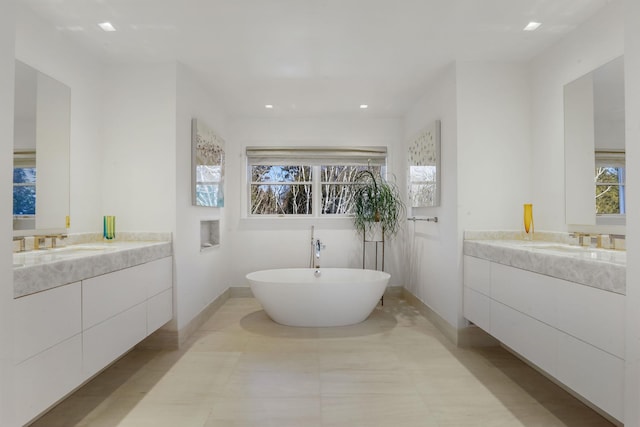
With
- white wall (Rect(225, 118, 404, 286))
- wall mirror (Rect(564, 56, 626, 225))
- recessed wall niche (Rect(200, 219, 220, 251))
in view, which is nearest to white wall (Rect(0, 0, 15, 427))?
recessed wall niche (Rect(200, 219, 220, 251))

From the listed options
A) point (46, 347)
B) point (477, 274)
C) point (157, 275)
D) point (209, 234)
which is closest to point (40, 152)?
point (157, 275)

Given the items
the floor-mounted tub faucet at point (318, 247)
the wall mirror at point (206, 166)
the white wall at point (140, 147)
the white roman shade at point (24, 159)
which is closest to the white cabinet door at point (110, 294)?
the white wall at point (140, 147)

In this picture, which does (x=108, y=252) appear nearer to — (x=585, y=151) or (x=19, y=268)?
(x=19, y=268)

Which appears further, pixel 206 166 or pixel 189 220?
pixel 206 166

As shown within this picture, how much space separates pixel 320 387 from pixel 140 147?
7.74 ft

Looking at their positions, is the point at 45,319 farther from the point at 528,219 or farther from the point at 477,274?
the point at 528,219

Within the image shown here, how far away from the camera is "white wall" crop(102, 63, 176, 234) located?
2.88 metres

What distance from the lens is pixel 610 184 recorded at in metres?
2.18

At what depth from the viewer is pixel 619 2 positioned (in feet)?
6.79

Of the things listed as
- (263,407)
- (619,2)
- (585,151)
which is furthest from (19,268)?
(619,2)

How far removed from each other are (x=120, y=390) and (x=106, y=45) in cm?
246

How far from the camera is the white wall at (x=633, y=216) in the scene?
1.33 meters

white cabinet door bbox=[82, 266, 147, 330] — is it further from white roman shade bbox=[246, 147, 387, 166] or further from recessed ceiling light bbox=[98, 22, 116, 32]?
white roman shade bbox=[246, 147, 387, 166]

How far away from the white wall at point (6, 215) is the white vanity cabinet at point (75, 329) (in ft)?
0.27
